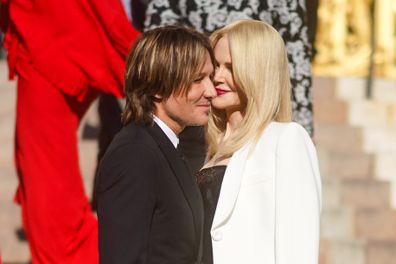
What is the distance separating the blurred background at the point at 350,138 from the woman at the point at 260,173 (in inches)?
97.6

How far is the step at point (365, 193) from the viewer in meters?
7.90

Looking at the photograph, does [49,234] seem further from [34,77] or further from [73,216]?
[34,77]

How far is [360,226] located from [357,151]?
781mm

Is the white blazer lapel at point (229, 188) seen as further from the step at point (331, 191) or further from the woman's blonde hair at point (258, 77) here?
the step at point (331, 191)

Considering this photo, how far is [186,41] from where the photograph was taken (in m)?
4.35

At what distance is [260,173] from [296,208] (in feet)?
0.59

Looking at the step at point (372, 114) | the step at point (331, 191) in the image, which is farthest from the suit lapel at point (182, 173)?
the step at point (372, 114)

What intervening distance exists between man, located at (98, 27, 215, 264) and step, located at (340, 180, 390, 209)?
3497 millimetres

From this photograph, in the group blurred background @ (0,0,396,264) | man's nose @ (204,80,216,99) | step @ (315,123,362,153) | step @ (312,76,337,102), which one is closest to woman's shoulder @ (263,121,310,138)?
man's nose @ (204,80,216,99)

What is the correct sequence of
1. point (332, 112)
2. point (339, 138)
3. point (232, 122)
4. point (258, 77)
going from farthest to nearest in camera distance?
1. point (332, 112)
2. point (339, 138)
3. point (232, 122)
4. point (258, 77)

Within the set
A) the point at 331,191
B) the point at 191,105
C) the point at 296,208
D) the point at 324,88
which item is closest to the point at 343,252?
the point at 331,191

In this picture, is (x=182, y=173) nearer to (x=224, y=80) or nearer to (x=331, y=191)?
(x=224, y=80)

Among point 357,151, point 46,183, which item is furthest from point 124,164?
point 357,151

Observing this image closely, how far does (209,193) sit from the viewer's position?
187 inches
